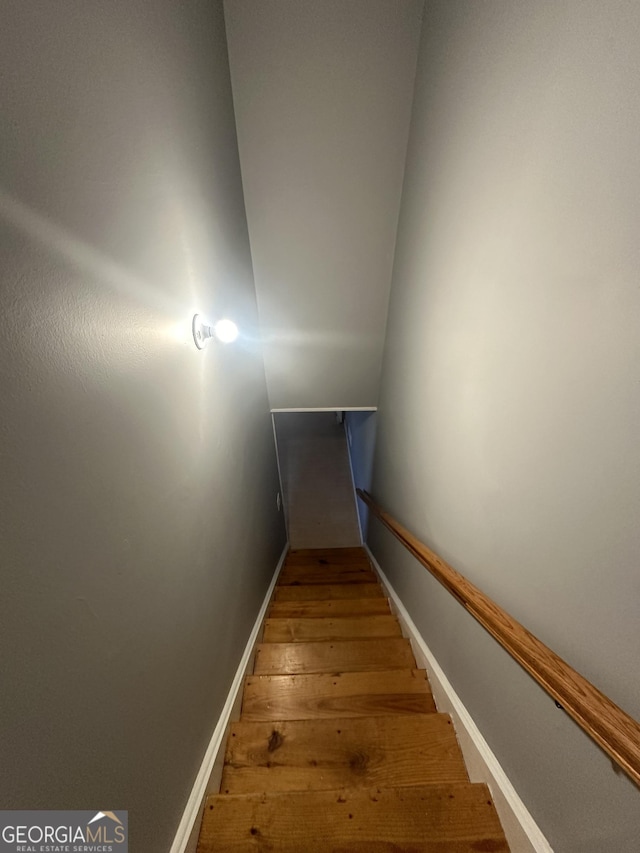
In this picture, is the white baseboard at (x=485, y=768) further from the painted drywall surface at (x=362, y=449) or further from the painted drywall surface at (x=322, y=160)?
the painted drywall surface at (x=322, y=160)

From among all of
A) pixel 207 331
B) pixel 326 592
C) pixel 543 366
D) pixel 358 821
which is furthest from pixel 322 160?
pixel 326 592

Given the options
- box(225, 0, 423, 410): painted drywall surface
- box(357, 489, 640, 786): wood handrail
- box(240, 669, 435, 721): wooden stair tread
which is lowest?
box(240, 669, 435, 721): wooden stair tread

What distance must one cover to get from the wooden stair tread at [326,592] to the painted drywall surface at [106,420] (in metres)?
1.38

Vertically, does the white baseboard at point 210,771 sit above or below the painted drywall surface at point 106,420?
below

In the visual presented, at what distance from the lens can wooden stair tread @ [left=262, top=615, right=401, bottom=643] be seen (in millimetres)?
2018

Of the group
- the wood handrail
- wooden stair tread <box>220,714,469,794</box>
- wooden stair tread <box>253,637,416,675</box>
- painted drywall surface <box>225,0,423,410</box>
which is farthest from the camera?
Answer: wooden stair tread <box>253,637,416,675</box>

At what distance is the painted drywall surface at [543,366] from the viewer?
0.62m

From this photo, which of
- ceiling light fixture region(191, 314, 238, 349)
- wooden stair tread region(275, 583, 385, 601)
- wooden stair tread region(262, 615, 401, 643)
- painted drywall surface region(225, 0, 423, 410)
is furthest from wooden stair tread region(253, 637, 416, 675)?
painted drywall surface region(225, 0, 423, 410)

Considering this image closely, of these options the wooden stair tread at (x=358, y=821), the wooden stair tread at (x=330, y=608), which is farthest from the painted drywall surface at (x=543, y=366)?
A: the wooden stair tread at (x=330, y=608)

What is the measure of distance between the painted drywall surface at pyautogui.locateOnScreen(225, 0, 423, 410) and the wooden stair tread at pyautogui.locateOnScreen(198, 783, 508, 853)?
8.74 feet

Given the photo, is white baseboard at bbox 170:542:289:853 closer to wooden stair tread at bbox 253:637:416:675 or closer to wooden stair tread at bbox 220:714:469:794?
wooden stair tread at bbox 220:714:469:794

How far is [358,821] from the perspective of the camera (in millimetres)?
1017

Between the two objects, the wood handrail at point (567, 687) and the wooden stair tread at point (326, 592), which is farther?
the wooden stair tread at point (326, 592)

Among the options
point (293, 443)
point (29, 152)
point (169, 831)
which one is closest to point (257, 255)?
point (29, 152)
